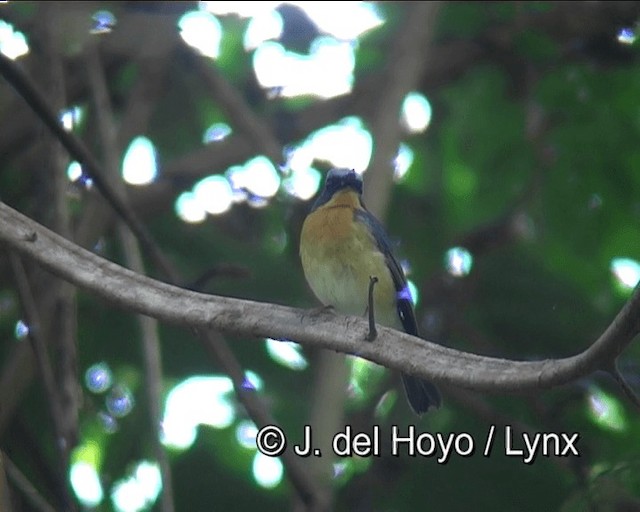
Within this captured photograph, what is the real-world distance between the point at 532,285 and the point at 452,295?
38 cm

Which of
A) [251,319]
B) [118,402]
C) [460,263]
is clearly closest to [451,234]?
[460,263]

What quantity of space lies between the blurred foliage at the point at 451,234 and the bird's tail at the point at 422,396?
0.14 m

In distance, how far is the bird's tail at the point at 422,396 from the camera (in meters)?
4.75

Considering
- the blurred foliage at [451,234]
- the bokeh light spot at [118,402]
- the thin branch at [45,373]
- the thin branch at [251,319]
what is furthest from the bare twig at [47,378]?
the bokeh light spot at [118,402]

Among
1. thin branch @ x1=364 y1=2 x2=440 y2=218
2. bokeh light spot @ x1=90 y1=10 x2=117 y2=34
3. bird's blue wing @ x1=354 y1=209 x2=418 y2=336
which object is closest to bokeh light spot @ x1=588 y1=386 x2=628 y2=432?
bird's blue wing @ x1=354 y1=209 x2=418 y2=336

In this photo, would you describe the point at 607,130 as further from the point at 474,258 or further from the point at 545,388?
the point at 545,388

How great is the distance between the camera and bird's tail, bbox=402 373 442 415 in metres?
4.75

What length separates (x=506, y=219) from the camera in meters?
5.55

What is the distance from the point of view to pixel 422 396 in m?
4.80

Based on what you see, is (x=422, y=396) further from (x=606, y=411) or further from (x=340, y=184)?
(x=340, y=184)

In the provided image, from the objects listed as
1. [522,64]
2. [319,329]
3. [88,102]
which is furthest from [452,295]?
[319,329]
